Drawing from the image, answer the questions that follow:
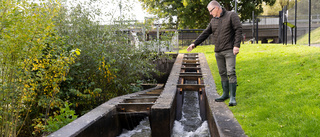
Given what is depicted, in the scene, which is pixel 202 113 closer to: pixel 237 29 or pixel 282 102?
pixel 282 102

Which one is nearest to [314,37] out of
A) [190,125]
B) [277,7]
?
[190,125]

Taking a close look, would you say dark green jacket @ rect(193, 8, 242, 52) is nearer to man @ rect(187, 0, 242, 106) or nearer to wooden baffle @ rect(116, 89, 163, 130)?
man @ rect(187, 0, 242, 106)

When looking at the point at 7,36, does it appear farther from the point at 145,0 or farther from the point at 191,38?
the point at 145,0

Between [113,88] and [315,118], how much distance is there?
5573 mm

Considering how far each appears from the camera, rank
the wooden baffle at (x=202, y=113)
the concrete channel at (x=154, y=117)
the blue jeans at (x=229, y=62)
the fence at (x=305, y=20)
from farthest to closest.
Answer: the fence at (x=305, y=20), the blue jeans at (x=229, y=62), the concrete channel at (x=154, y=117), the wooden baffle at (x=202, y=113)

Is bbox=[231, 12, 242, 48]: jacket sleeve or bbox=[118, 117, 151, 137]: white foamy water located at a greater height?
bbox=[231, 12, 242, 48]: jacket sleeve

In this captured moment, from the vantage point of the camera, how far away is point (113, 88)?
796cm

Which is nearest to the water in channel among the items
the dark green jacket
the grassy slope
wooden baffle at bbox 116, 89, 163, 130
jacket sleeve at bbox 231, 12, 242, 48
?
wooden baffle at bbox 116, 89, 163, 130

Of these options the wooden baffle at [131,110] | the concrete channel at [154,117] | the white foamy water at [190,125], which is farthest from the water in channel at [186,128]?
the wooden baffle at [131,110]

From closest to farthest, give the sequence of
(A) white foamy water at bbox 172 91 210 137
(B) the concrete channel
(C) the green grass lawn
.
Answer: (C) the green grass lawn, (B) the concrete channel, (A) white foamy water at bbox 172 91 210 137

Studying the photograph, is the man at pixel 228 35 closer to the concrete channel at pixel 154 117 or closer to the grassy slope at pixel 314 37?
the concrete channel at pixel 154 117

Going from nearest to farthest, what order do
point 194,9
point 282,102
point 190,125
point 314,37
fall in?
point 282,102 → point 190,125 → point 314,37 → point 194,9

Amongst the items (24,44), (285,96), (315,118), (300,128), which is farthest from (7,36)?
(285,96)

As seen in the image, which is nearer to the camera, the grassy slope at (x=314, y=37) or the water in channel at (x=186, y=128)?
the water in channel at (x=186, y=128)
